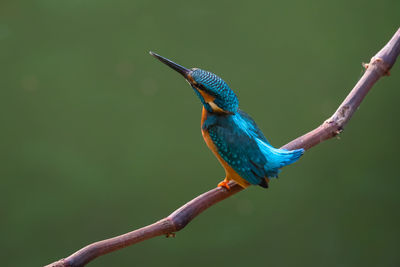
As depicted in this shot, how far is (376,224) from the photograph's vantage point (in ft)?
7.60

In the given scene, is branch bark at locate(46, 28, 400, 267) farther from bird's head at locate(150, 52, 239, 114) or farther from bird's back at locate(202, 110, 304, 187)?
bird's head at locate(150, 52, 239, 114)

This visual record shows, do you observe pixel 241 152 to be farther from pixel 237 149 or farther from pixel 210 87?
pixel 210 87

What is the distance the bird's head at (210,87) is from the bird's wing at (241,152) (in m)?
0.06

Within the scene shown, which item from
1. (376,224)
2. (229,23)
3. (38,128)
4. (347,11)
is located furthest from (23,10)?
(376,224)

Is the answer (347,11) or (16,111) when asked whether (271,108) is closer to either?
(347,11)

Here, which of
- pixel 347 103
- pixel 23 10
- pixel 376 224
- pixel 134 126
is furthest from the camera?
pixel 376 224

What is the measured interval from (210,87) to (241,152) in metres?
0.19

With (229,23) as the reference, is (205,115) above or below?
below

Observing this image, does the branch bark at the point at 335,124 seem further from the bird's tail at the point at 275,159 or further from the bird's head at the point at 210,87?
the bird's head at the point at 210,87

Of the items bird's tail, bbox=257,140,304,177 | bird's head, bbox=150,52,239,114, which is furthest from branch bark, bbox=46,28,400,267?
bird's head, bbox=150,52,239,114

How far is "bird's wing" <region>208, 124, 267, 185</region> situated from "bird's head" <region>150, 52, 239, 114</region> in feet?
0.20

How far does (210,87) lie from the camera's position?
1099 millimetres

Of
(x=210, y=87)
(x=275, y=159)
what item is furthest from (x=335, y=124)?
(x=210, y=87)

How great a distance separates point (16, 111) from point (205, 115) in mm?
1152
